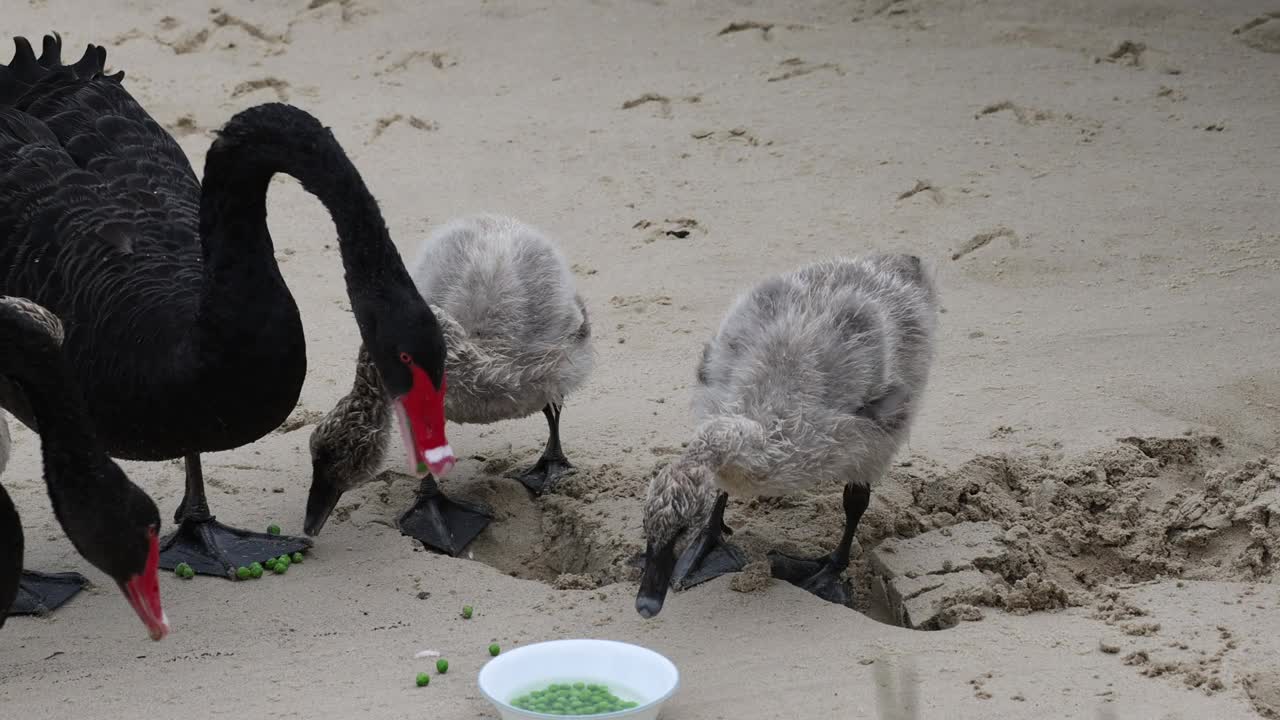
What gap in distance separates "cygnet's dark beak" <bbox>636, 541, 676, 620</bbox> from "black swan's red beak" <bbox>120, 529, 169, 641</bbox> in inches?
55.2

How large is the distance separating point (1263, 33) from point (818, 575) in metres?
6.80

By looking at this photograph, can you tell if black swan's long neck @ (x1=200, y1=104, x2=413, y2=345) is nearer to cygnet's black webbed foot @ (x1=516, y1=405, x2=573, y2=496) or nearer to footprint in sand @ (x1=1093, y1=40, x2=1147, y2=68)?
cygnet's black webbed foot @ (x1=516, y1=405, x2=573, y2=496)

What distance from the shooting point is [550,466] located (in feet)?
19.9

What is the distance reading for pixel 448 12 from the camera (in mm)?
10797

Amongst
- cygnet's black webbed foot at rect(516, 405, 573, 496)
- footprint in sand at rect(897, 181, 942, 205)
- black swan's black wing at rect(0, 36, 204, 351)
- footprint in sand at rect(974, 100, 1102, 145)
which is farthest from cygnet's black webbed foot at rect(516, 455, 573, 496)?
footprint in sand at rect(974, 100, 1102, 145)

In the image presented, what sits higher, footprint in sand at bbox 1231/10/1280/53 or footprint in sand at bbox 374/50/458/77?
footprint in sand at bbox 374/50/458/77

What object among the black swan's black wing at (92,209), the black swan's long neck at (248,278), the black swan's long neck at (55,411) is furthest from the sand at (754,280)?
the black swan's black wing at (92,209)

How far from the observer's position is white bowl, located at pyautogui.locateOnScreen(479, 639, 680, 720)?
14.0 ft

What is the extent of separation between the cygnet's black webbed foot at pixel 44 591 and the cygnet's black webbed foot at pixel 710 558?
212cm

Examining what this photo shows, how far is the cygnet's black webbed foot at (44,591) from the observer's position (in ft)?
16.6

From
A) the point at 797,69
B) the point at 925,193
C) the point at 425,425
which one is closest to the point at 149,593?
the point at 425,425

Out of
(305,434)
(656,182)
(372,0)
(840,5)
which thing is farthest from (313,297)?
(840,5)

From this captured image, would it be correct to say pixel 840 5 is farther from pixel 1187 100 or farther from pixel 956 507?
pixel 956 507

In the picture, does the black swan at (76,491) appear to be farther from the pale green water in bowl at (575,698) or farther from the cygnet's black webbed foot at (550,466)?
the cygnet's black webbed foot at (550,466)
